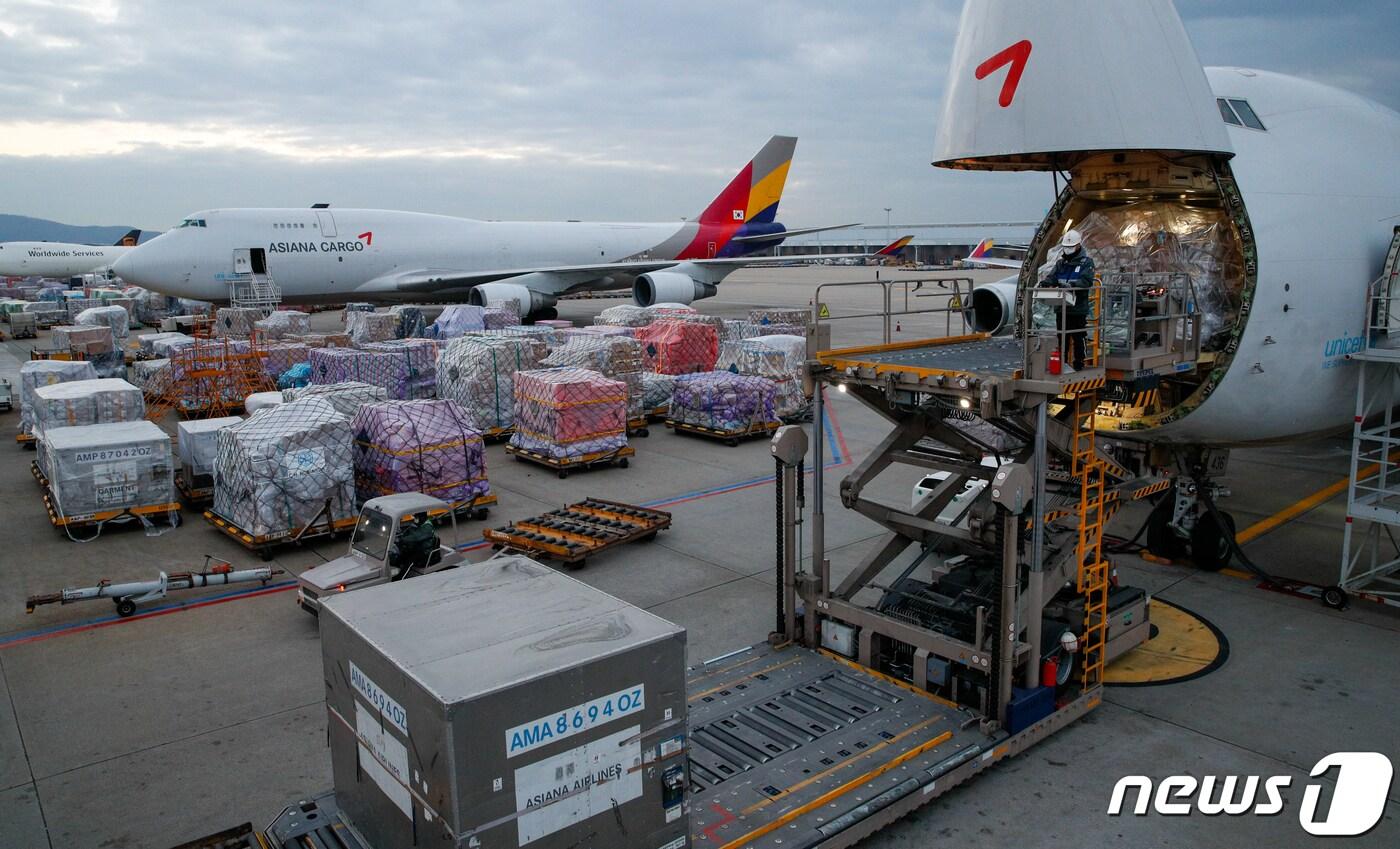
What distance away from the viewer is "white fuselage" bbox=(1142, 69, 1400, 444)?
944 cm

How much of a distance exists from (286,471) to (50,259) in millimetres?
81021

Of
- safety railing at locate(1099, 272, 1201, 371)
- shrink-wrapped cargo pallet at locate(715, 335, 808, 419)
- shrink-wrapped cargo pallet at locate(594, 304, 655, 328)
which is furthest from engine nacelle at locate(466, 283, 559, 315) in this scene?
safety railing at locate(1099, 272, 1201, 371)

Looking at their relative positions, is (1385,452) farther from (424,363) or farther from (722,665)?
(424,363)

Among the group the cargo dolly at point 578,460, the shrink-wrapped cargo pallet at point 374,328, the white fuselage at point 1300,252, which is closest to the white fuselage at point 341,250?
the shrink-wrapped cargo pallet at point 374,328

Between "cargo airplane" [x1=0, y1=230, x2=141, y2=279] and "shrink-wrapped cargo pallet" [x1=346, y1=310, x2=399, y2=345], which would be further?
"cargo airplane" [x1=0, y1=230, x2=141, y2=279]

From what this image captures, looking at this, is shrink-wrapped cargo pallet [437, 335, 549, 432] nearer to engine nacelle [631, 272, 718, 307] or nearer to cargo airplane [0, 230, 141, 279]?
engine nacelle [631, 272, 718, 307]

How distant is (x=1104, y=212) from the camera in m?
10.6

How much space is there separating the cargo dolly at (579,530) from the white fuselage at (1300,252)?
6.70 metres

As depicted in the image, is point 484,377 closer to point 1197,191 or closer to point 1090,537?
point 1197,191

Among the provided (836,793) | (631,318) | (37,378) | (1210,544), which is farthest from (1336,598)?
(37,378)

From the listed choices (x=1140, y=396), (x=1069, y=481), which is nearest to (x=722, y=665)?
(x=1069, y=481)

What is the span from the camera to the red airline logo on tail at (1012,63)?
8.33 meters

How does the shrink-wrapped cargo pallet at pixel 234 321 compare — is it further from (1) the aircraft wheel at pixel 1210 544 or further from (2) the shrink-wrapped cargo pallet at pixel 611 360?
(1) the aircraft wheel at pixel 1210 544

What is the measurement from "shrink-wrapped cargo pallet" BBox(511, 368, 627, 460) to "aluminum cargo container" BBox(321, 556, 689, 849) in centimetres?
1136
